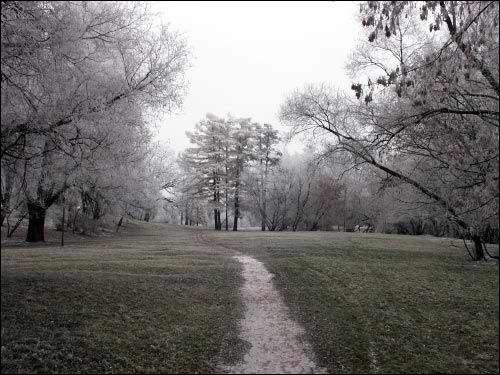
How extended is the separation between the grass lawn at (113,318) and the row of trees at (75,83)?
116 inches

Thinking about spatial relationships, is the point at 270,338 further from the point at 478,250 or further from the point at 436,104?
the point at 478,250

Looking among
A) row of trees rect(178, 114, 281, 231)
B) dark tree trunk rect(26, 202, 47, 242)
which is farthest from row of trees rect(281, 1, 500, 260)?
row of trees rect(178, 114, 281, 231)

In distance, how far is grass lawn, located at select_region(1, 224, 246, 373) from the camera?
25.3 feet

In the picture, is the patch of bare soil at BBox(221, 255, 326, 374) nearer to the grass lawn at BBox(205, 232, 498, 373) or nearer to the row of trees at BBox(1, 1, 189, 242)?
the grass lawn at BBox(205, 232, 498, 373)

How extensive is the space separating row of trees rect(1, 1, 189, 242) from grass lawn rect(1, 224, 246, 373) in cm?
296

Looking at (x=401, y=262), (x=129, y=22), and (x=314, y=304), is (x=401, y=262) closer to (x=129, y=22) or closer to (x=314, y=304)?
(x=314, y=304)

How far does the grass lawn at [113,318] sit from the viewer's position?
770 centimetres

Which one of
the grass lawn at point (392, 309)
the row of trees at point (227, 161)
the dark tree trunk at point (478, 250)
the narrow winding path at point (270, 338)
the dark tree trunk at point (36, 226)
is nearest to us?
the narrow winding path at point (270, 338)

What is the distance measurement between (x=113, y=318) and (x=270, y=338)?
358 centimetres

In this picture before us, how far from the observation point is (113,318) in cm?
967

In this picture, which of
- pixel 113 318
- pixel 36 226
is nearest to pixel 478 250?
pixel 113 318

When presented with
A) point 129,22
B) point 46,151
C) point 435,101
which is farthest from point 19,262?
point 435,101

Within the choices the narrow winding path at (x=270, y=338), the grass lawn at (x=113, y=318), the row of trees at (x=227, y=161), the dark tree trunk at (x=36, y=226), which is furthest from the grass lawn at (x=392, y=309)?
the row of trees at (x=227, y=161)

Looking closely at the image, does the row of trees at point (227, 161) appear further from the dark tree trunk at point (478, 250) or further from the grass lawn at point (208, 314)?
the grass lawn at point (208, 314)
